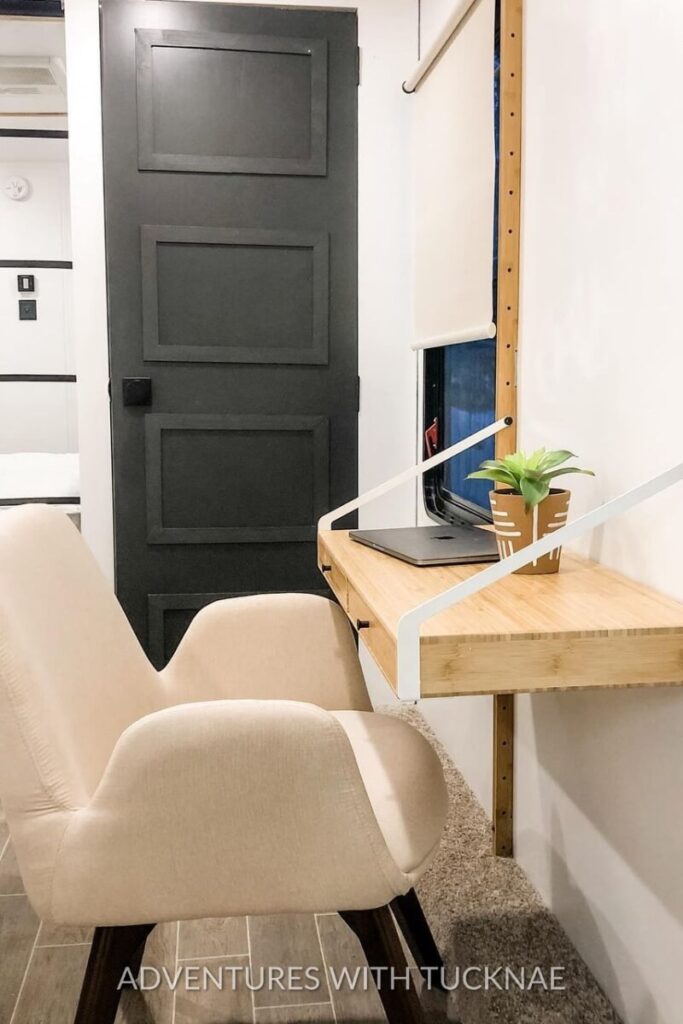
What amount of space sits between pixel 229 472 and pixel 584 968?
1809mm

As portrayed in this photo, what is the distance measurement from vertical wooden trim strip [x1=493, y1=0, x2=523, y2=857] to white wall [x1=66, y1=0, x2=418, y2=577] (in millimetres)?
967

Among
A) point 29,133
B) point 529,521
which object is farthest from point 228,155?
point 529,521

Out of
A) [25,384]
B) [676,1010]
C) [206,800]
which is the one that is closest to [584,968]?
[676,1010]

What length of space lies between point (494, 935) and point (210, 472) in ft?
5.53

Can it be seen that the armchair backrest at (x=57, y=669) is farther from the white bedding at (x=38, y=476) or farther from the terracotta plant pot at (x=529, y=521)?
the white bedding at (x=38, y=476)

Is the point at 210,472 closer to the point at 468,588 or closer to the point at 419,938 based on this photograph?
the point at 419,938

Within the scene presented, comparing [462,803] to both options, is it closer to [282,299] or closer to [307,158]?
[282,299]

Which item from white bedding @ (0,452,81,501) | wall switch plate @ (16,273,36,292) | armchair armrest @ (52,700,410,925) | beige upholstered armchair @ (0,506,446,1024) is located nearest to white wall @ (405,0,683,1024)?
beige upholstered armchair @ (0,506,446,1024)

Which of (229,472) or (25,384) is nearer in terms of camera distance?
(229,472)

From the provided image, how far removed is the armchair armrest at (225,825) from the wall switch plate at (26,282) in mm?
3313

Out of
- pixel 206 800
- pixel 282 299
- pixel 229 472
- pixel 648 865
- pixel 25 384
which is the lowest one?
pixel 648 865

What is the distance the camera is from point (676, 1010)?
1.48 m

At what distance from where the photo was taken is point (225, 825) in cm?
129

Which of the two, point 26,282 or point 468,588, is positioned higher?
point 26,282
